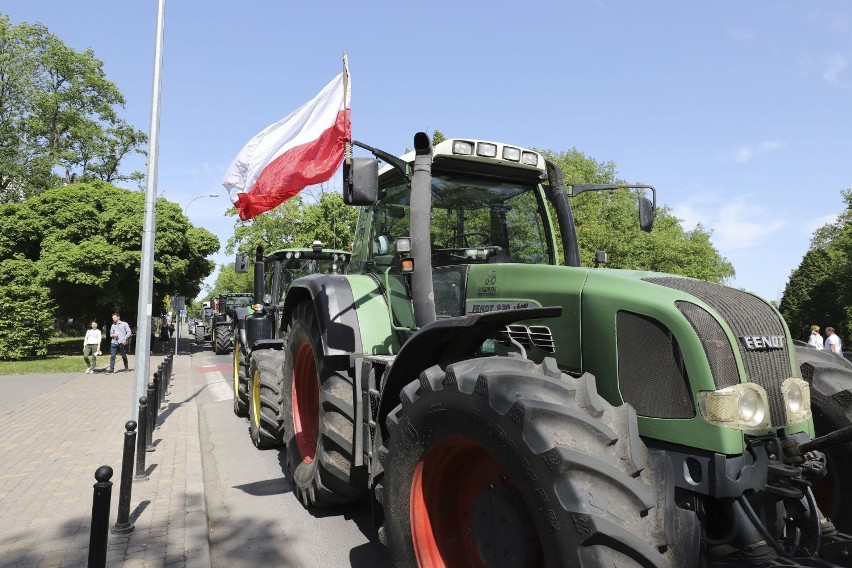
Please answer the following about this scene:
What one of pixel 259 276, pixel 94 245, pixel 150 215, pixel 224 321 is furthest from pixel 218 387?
pixel 224 321

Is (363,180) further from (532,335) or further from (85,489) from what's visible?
(85,489)

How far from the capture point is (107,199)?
26.4 meters

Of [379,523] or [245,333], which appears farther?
[245,333]

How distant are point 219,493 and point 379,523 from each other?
9.71 ft

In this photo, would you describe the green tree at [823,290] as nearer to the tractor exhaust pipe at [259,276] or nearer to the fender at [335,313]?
the tractor exhaust pipe at [259,276]

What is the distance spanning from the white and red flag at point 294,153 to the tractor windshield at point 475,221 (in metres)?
0.62

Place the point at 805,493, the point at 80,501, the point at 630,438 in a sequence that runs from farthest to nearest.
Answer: the point at 80,501
the point at 805,493
the point at 630,438

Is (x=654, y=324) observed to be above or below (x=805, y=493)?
above

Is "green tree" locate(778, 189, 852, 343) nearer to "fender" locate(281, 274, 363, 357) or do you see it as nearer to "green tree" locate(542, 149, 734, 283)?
"green tree" locate(542, 149, 734, 283)

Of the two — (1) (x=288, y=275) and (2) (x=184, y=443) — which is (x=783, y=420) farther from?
(1) (x=288, y=275)

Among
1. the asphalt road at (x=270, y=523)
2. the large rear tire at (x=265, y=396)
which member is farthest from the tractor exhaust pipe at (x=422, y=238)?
the large rear tire at (x=265, y=396)

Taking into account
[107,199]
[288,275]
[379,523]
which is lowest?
[379,523]

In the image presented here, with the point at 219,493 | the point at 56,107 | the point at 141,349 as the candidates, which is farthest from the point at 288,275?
the point at 56,107

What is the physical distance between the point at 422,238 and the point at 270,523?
2967 millimetres
